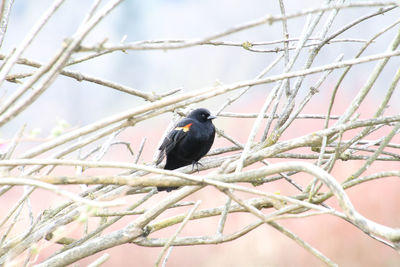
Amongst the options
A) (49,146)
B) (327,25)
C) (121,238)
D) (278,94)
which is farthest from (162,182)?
(327,25)

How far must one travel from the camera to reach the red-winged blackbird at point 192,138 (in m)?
4.39

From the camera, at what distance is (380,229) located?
127 cm

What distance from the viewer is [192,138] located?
4.39 meters

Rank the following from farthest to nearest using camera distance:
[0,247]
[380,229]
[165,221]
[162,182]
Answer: [165,221] < [0,247] < [162,182] < [380,229]

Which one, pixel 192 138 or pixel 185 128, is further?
pixel 185 128

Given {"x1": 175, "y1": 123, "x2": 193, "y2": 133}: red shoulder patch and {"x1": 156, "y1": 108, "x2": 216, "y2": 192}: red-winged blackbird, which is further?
{"x1": 175, "y1": 123, "x2": 193, "y2": 133}: red shoulder patch

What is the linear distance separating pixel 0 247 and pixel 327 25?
1.60 m

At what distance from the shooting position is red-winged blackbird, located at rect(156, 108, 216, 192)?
4391mm

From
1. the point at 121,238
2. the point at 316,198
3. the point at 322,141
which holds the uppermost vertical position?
the point at 322,141

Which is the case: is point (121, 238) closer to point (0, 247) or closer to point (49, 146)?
point (0, 247)

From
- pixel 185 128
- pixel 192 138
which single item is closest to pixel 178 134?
pixel 185 128

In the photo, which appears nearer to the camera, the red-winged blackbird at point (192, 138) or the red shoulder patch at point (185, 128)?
the red-winged blackbird at point (192, 138)

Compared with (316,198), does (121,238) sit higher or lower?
lower

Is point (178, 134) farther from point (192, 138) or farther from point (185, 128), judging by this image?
point (192, 138)
